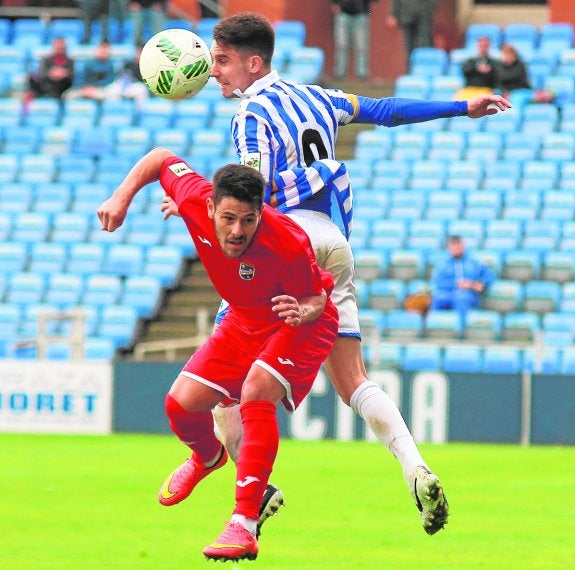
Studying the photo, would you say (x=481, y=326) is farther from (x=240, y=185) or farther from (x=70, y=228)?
(x=240, y=185)

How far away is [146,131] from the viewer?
20.1m

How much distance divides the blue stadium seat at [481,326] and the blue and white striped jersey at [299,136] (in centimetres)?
905

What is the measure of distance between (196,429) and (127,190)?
3.48ft

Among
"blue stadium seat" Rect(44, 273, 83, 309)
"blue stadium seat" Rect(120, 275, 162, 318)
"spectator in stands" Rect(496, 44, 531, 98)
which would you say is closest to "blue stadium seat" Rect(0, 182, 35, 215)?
"blue stadium seat" Rect(44, 273, 83, 309)

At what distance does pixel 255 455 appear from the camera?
5.71 meters

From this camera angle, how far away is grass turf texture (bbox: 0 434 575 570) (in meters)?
6.12

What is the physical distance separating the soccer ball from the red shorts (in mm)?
1215

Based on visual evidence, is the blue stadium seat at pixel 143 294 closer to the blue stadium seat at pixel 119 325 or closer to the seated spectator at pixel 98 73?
the blue stadium seat at pixel 119 325

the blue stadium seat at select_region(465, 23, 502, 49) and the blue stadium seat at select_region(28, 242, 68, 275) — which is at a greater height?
the blue stadium seat at select_region(465, 23, 502, 49)

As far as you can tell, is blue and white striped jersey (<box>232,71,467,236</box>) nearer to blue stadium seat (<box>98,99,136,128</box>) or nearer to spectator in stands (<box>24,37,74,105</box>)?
blue stadium seat (<box>98,99,136,128</box>)

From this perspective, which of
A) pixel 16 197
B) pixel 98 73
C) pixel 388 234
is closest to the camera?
pixel 388 234

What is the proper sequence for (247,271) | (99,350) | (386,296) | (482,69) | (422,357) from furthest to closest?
(482,69) < (99,350) < (386,296) < (422,357) < (247,271)

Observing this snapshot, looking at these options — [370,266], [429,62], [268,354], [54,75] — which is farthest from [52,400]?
[268,354]

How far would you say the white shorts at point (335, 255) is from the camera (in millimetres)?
6488
